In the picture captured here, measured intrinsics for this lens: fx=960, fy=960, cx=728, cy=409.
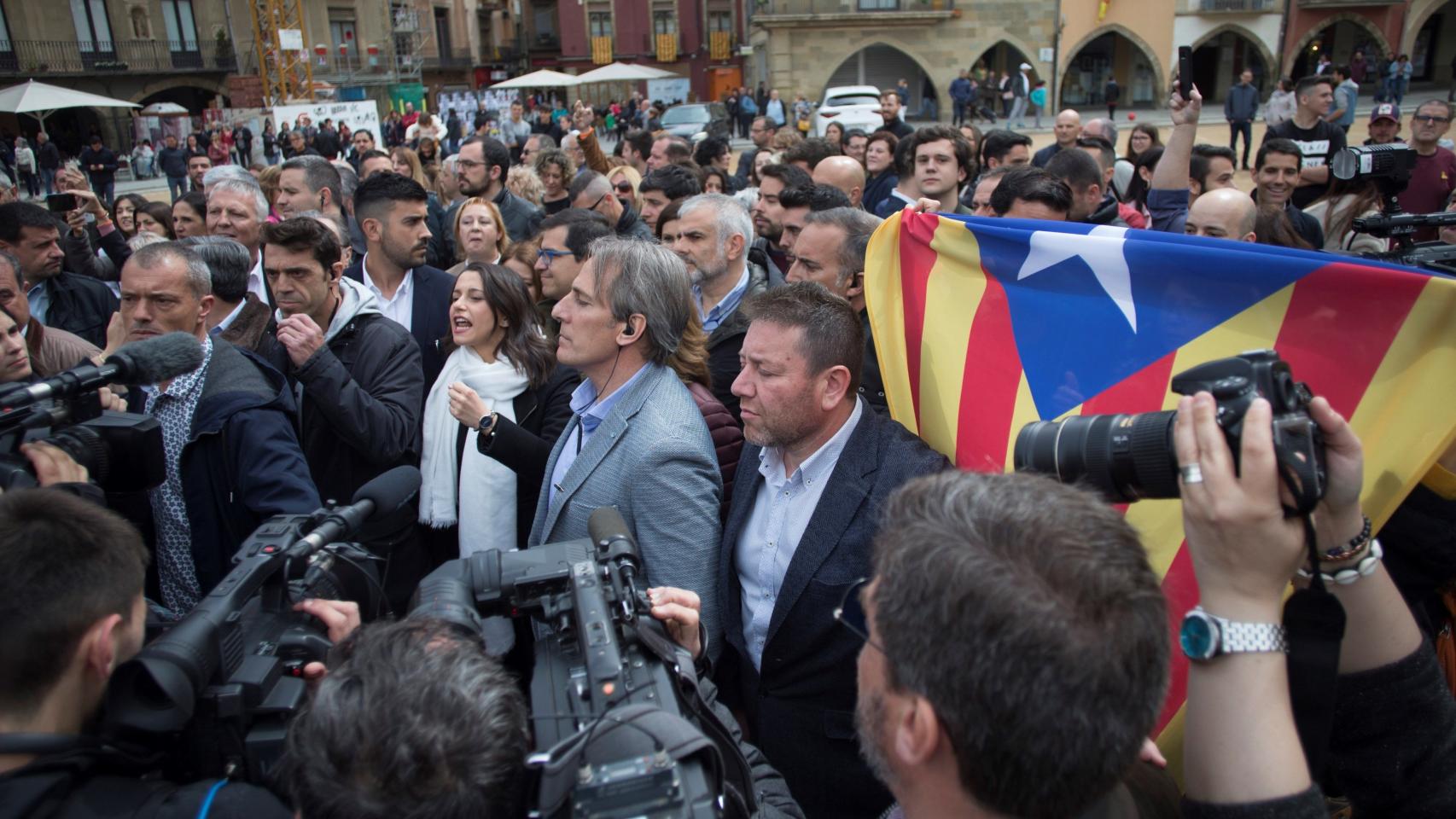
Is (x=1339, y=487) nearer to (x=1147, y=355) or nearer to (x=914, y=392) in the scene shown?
(x=1147, y=355)

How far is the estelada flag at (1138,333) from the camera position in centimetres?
197

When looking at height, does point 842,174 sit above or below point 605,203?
above

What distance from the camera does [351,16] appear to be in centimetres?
4066

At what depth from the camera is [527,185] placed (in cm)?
777

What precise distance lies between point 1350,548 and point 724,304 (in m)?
3.22

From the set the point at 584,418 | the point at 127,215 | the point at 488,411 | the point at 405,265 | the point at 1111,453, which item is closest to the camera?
the point at 1111,453

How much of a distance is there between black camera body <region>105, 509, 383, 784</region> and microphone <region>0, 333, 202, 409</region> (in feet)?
1.93

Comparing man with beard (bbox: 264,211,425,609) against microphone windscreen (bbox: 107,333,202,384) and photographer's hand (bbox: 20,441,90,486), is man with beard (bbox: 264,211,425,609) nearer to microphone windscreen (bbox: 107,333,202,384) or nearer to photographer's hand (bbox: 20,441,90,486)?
microphone windscreen (bbox: 107,333,202,384)

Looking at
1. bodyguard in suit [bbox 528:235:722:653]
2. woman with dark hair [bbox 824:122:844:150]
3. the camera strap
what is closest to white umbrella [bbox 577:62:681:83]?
woman with dark hair [bbox 824:122:844:150]

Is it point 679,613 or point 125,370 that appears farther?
point 125,370

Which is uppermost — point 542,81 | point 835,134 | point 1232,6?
point 1232,6

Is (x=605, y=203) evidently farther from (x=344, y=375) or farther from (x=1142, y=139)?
(x=1142, y=139)

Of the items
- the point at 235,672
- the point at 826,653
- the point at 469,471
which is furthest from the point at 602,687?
the point at 469,471

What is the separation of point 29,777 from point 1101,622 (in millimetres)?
1527
